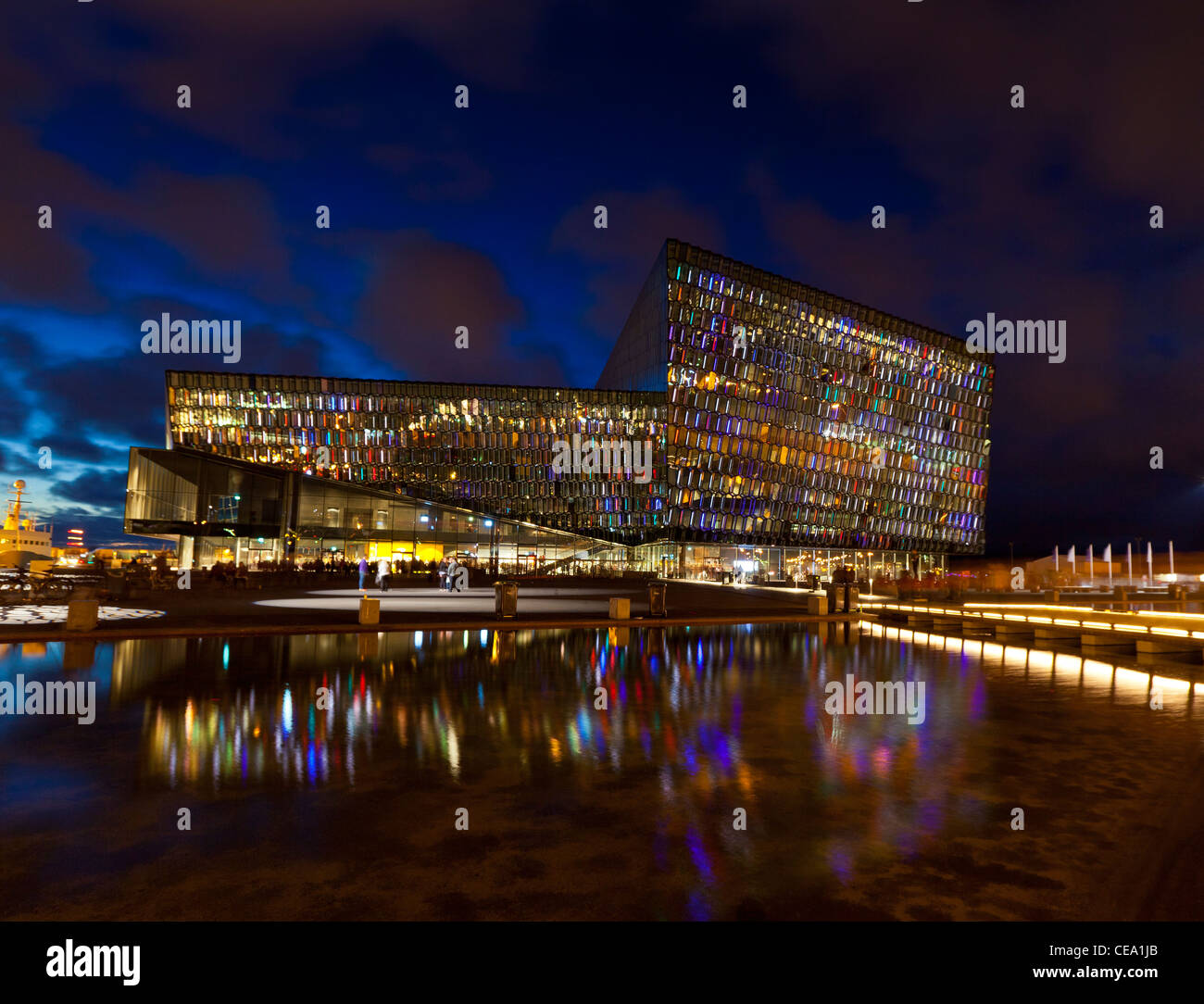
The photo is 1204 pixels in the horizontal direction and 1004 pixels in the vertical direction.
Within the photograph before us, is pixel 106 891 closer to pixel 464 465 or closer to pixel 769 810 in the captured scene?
pixel 769 810

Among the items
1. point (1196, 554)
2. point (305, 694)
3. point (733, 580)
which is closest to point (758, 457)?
point (733, 580)

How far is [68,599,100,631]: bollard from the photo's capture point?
18469 millimetres

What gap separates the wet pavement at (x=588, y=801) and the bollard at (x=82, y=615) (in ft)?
20.8

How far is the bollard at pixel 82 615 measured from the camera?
18.5 meters

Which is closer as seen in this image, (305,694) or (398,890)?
(398,890)

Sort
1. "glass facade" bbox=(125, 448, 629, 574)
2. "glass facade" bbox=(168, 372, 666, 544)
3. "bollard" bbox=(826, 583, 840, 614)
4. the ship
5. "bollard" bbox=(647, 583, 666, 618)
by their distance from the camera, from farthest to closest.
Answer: the ship, "glass facade" bbox=(168, 372, 666, 544), "glass facade" bbox=(125, 448, 629, 574), "bollard" bbox=(826, 583, 840, 614), "bollard" bbox=(647, 583, 666, 618)

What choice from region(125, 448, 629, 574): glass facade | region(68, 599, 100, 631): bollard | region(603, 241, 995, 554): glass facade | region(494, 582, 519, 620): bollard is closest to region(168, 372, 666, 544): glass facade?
region(125, 448, 629, 574): glass facade

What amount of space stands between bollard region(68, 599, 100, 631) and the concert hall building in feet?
169

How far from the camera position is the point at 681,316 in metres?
72.9

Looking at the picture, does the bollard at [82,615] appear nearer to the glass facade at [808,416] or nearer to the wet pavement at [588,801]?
the wet pavement at [588,801]

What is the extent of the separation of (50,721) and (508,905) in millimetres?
8335

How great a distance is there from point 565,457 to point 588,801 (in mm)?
69869

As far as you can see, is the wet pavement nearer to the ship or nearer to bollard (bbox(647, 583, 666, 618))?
bollard (bbox(647, 583, 666, 618))

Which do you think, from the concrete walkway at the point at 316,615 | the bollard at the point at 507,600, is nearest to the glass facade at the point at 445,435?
the concrete walkway at the point at 316,615
